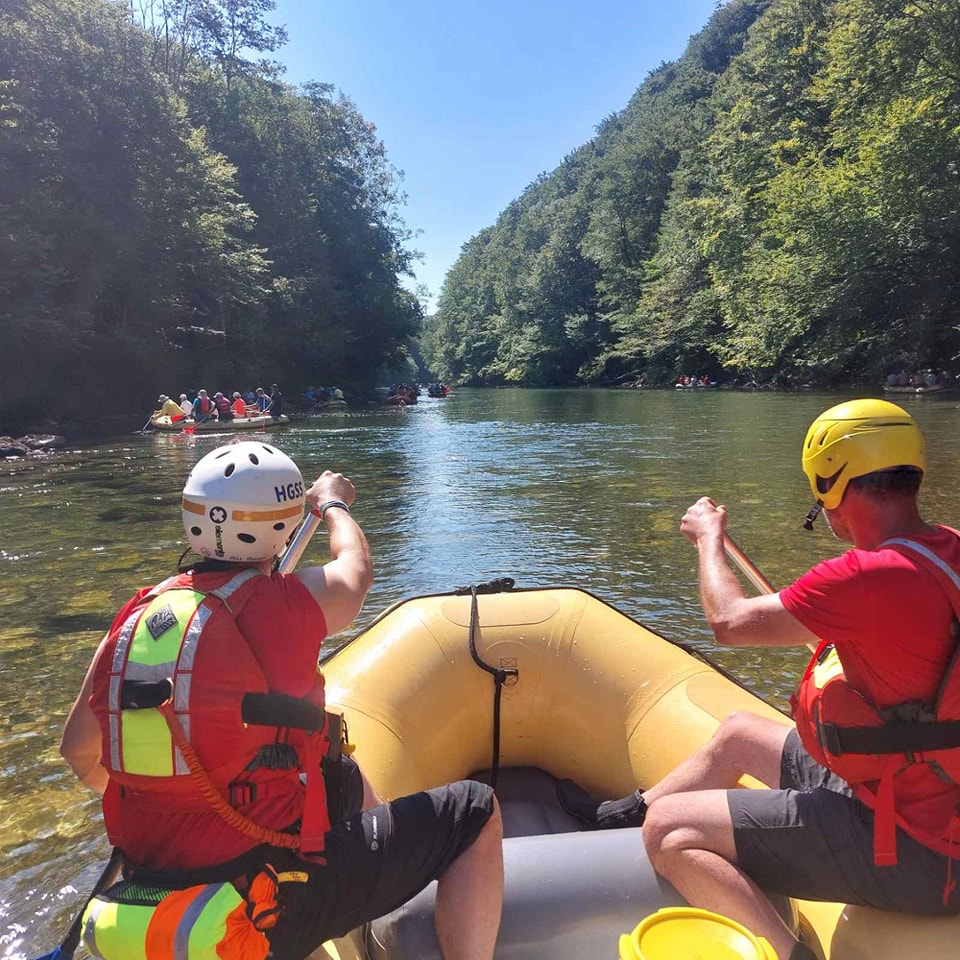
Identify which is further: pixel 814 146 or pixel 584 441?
pixel 814 146

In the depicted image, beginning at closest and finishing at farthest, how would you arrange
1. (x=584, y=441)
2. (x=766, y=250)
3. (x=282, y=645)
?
(x=282, y=645) → (x=584, y=441) → (x=766, y=250)

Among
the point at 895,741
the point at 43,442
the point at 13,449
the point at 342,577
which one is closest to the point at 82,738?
the point at 342,577

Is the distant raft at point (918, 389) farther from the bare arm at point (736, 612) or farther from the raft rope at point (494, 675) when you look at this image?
the bare arm at point (736, 612)

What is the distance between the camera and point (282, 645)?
156 centimetres

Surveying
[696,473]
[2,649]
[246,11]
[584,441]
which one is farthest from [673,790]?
[246,11]

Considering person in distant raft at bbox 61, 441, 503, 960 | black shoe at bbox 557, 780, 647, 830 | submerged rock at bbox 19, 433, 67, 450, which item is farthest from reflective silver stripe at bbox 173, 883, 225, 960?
submerged rock at bbox 19, 433, 67, 450

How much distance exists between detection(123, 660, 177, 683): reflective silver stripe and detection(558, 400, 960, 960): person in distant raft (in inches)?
47.6

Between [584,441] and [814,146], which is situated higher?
[814,146]

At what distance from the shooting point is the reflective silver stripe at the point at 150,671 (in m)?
1.46

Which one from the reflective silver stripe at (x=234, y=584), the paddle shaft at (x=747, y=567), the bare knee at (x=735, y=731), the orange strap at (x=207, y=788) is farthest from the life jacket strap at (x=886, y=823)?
the reflective silver stripe at (x=234, y=584)

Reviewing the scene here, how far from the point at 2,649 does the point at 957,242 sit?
26.7m

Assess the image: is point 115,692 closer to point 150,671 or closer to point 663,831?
point 150,671

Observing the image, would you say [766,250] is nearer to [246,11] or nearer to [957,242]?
[957,242]

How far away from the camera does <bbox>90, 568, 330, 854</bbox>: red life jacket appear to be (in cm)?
144
